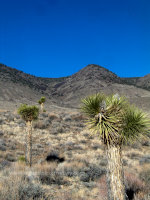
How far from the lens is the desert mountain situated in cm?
7325

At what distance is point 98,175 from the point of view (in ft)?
28.8

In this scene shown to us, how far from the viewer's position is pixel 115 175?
4.98m

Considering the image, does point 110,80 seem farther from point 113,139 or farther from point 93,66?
point 113,139

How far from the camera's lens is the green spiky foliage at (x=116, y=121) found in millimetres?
A: 5098

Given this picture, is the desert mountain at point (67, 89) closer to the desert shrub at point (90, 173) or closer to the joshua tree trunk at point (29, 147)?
the joshua tree trunk at point (29, 147)

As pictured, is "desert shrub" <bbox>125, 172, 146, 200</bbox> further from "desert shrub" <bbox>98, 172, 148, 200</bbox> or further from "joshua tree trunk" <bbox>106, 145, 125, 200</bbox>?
"joshua tree trunk" <bbox>106, 145, 125, 200</bbox>

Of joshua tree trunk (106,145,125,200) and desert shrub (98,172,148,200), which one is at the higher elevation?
joshua tree trunk (106,145,125,200)

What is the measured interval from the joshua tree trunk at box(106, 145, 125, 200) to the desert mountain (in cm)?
4705

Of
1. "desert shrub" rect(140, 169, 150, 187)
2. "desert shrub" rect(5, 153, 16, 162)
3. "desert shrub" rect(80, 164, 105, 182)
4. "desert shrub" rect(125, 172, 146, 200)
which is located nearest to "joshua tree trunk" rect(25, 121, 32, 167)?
"desert shrub" rect(5, 153, 16, 162)

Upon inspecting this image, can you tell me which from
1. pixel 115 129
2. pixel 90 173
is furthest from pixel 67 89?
pixel 115 129

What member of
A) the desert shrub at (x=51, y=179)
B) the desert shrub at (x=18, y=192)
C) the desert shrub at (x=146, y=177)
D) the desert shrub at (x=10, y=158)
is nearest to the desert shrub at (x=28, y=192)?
the desert shrub at (x=18, y=192)

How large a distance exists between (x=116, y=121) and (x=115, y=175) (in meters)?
1.71

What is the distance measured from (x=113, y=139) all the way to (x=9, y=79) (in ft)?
321

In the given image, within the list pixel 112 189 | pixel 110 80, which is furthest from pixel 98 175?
pixel 110 80
